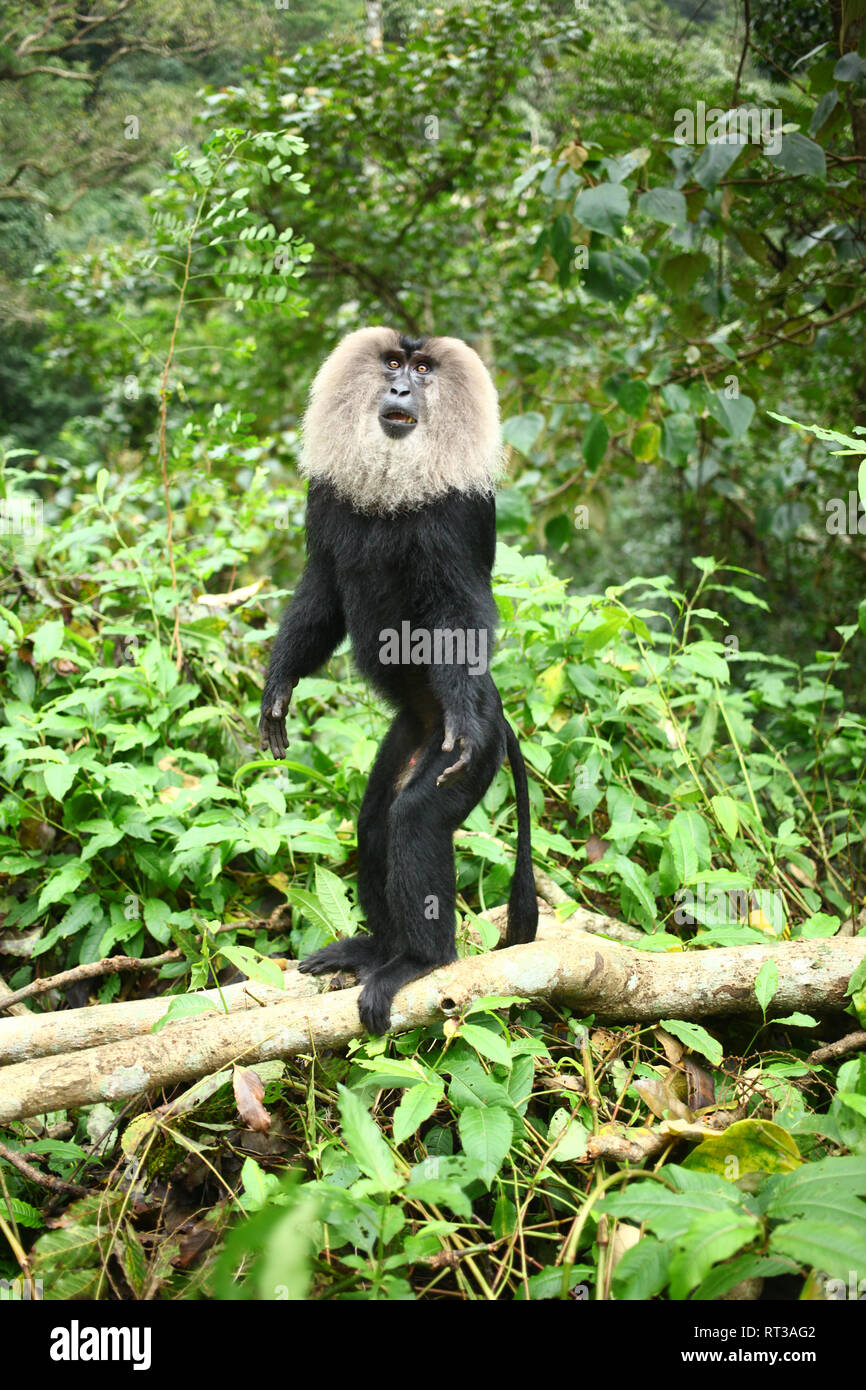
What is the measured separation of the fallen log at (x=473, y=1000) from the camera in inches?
79.5

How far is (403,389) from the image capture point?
269cm

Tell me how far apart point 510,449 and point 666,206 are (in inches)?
72.9

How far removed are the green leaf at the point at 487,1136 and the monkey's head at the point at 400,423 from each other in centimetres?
152

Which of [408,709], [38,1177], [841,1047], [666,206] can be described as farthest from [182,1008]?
[666,206]

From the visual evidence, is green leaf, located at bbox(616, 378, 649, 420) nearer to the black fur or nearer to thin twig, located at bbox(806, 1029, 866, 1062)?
the black fur

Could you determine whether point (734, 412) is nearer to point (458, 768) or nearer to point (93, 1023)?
point (458, 768)

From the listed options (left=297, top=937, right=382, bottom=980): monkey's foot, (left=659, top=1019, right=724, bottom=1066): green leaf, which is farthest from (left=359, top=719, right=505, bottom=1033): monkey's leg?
(left=659, top=1019, right=724, bottom=1066): green leaf

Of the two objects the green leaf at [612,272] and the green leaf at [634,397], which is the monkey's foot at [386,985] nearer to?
the green leaf at [634,397]

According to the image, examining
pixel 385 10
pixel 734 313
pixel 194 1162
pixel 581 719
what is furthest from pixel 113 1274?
pixel 385 10

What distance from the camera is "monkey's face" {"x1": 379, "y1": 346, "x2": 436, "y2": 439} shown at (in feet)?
8.75

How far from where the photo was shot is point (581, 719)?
354 centimetres

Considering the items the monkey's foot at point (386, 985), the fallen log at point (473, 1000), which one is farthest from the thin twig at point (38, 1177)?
the monkey's foot at point (386, 985)

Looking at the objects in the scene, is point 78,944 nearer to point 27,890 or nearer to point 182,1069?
point 27,890

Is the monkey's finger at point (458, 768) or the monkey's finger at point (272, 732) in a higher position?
the monkey's finger at point (272, 732)
